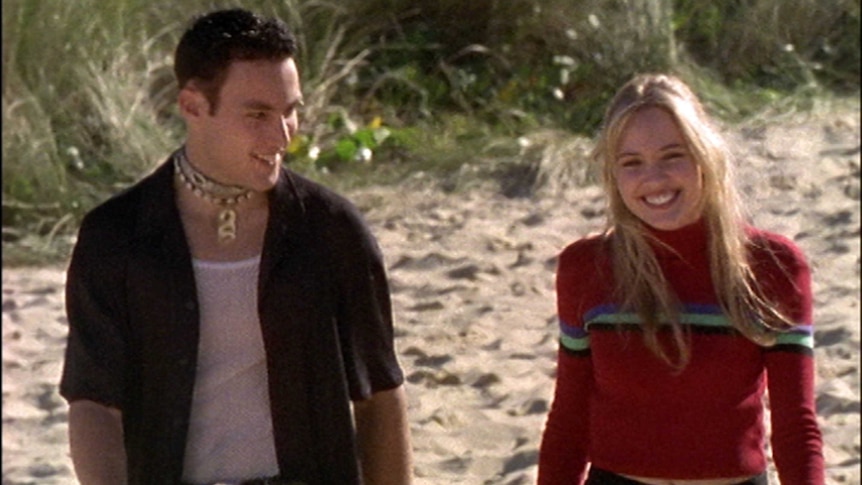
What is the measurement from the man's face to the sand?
167 centimetres

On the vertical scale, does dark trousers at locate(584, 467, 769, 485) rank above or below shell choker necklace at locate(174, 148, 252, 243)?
below

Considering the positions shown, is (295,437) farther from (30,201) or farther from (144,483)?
(30,201)

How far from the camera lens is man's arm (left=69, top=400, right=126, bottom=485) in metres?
2.90

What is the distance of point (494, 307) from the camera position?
647 centimetres

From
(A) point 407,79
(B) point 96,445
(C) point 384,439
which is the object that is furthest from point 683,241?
(A) point 407,79

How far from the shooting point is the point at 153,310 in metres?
2.95

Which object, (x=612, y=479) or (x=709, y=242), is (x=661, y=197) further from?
(x=612, y=479)

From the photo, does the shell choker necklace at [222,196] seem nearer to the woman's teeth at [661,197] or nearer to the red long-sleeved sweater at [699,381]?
the red long-sleeved sweater at [699,381]

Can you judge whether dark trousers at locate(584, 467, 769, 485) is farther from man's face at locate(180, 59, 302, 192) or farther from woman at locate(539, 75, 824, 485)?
man's face at locate(180, 59, 302, 192)

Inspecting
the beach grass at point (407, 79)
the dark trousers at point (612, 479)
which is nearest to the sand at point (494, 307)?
the beach grass at point (407, 79)

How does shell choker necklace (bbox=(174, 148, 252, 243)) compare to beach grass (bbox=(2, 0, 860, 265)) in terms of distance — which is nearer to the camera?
shell choker necklace (bbox=(174, 148, 252, 243))

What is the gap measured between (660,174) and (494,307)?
362cm

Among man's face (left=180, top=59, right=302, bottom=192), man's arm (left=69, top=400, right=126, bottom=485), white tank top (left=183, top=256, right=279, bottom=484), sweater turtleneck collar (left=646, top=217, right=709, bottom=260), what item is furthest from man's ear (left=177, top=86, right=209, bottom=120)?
sweater turtleneck collar (left=646, top=217, right=709, bottom=260)

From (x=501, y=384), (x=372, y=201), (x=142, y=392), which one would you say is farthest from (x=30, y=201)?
(x=142, y=392)
